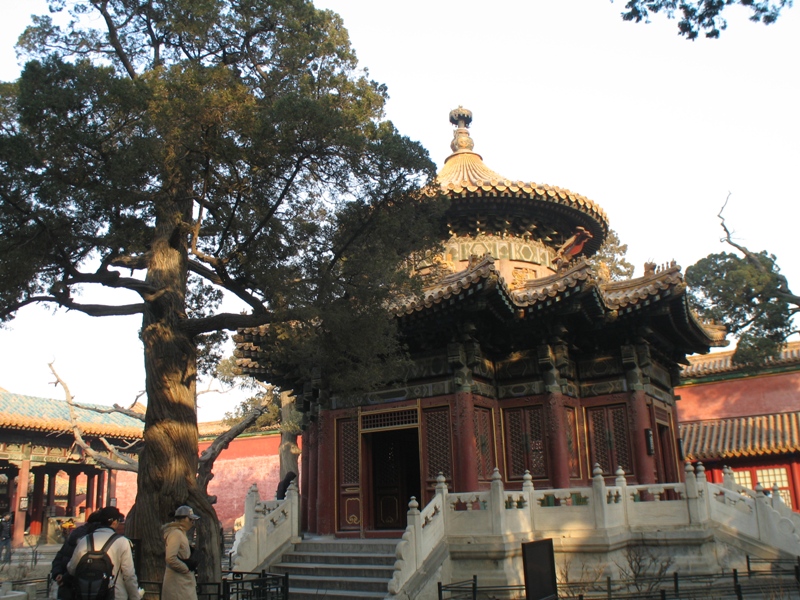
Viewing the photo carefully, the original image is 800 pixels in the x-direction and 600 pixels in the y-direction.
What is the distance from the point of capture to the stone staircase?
1018 cm

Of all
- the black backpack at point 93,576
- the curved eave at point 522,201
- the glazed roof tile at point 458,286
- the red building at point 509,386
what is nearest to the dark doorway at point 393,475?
the red building at point 509,386

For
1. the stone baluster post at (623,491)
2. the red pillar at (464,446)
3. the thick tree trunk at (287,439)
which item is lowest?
the stone baluster post at (623,491)

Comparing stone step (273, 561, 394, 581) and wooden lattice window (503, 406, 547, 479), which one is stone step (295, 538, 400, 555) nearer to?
stone step (273, 561, 394, 581)

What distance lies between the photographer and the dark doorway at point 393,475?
44.9 feet

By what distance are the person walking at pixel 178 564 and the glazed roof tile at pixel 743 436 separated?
63.7 feet

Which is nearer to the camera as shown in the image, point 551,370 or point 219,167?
point 219,167

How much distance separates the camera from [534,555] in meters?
7.89

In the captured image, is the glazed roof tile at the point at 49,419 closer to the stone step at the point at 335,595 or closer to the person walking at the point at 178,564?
the stone step at the point at 335,595

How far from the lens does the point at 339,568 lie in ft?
35.4

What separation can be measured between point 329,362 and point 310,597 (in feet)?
11.4

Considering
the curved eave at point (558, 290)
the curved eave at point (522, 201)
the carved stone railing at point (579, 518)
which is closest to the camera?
the carved stone railing at point (579, 518)

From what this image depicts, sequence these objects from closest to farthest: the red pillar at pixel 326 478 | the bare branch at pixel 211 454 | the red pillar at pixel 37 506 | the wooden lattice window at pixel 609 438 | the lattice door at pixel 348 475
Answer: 1. the wooden lattice window at pixel 609 438
2. the lattice door at pixel 348 475
3. the red pillar at pixel 326 478
4. the bare branch at pixel 211 454
5. the red pillar at pixel 37 506

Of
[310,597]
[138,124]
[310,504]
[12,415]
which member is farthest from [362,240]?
[12,415]

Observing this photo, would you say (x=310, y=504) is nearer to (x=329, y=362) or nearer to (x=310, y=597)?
(x=310, y=597)
